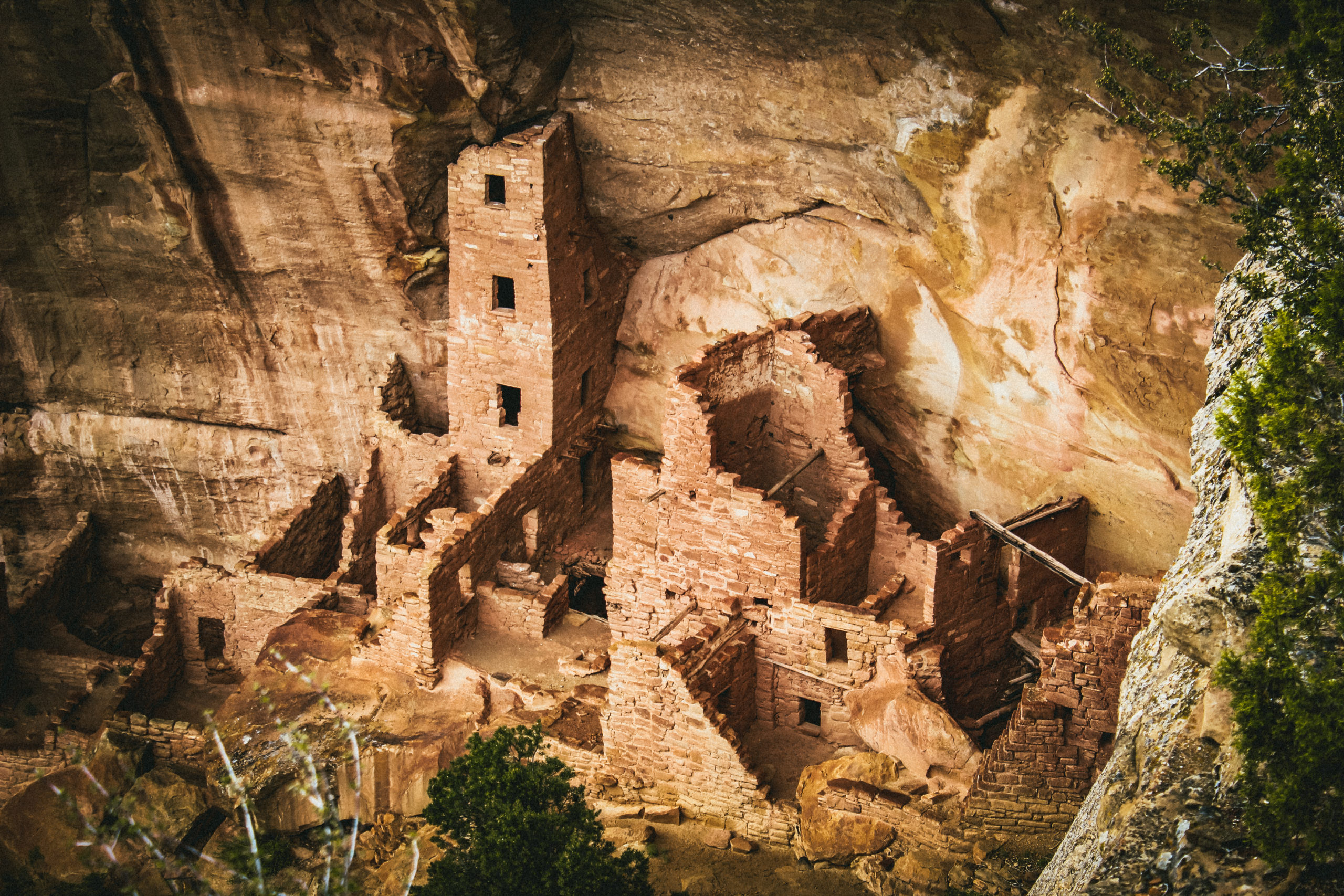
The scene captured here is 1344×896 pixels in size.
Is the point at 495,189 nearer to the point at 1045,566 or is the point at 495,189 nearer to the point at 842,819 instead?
the point at 1045,566

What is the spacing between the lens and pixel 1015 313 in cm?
1916

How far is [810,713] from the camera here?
64.2 feet

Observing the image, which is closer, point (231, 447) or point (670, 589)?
point (670, 589)

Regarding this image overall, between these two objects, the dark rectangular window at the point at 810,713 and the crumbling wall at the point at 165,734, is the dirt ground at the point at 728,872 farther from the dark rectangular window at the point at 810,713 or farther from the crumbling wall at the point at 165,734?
the crumbling wall at the point at 165,734

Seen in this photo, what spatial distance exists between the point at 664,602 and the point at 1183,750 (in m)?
10.5

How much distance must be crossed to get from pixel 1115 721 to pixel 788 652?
15.6 feet

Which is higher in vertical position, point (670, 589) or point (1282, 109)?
point (1282, 109)

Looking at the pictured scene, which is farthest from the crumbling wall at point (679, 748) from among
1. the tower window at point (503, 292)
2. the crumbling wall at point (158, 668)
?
the crumbling wall at point (158, 668)

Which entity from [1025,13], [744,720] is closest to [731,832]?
[744,720]

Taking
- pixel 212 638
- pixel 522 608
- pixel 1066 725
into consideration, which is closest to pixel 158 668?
pixel 212 638

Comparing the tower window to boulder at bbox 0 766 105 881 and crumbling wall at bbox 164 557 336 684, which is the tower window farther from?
boulder at bbox 0 766 105 881

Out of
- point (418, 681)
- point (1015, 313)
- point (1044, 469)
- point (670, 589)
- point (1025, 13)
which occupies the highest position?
point (1025, 13)

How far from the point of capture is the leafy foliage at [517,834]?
48.3ft

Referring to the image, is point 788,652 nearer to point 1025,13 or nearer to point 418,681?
point 418,681
